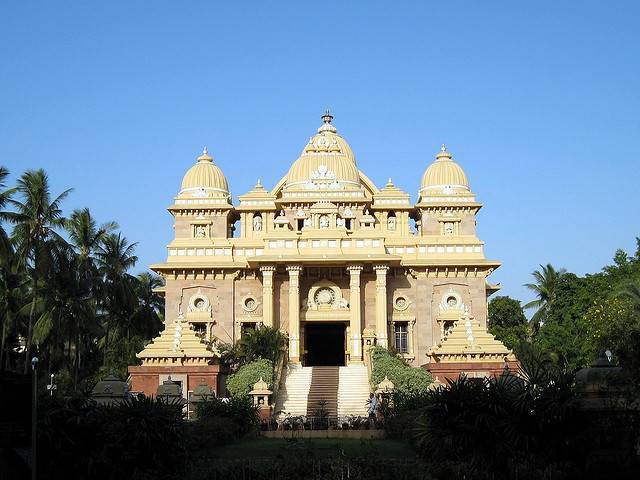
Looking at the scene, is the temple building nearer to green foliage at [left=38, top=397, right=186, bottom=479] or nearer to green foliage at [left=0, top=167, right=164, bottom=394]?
green foliage at [left=0, top=167, right=164, bottom=394]

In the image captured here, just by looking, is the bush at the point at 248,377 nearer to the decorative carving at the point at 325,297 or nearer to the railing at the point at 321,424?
the railing at the point at 321,424

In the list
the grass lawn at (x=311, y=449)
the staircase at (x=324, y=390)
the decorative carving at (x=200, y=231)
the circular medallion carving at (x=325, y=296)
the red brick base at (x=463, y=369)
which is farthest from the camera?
the decorative carving at (x=200, y=231)

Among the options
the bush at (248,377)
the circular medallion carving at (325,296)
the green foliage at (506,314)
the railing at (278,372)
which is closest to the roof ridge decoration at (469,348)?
the railing at (278,372)

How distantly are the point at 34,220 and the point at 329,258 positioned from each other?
44.4 ft

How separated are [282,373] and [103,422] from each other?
23.9 metres

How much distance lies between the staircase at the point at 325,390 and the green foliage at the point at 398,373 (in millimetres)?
989

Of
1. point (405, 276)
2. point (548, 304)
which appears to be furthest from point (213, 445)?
point (548, 304)

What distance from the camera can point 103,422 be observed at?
19.2 metres

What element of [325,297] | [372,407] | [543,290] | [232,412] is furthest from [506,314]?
[232,412]

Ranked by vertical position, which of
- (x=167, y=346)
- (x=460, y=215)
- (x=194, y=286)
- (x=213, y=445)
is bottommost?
(x=213, y=445)

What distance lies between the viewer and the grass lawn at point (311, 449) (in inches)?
851

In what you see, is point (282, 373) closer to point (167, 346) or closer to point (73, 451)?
point (167, 346)

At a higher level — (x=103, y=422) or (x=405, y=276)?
(x=405, y=276)

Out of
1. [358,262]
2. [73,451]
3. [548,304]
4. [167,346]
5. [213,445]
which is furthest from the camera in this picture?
[548,304]
